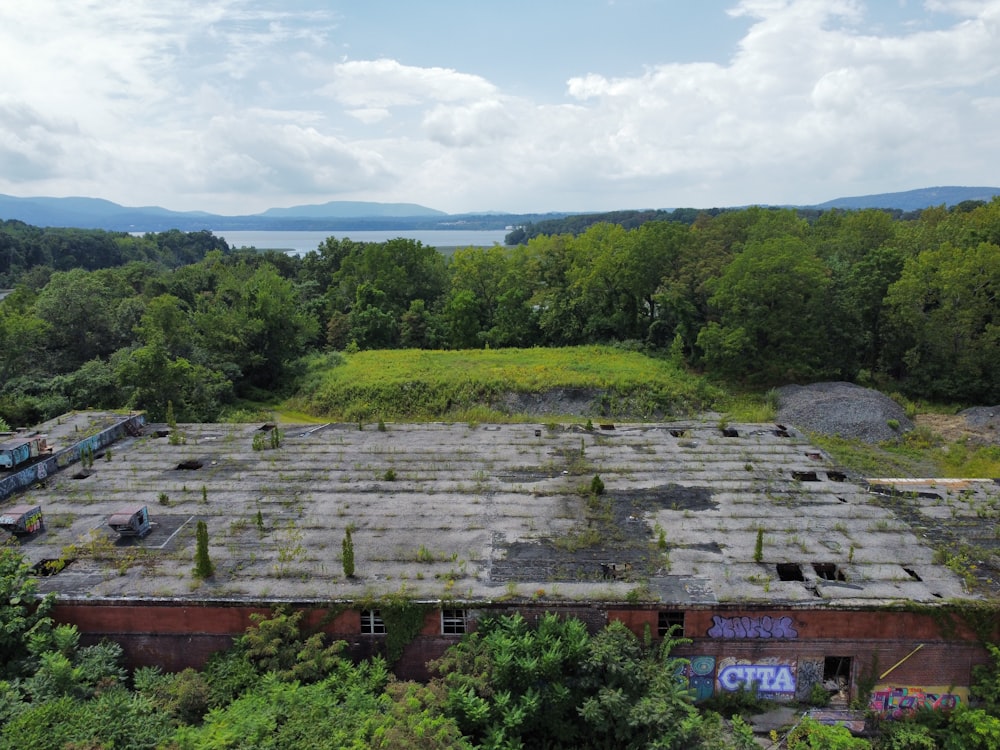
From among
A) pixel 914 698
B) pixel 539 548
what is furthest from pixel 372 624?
pixel 914 698

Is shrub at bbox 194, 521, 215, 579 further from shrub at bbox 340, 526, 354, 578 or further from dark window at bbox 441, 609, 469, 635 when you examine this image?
dark window at bbox 441, 609, 469, 635

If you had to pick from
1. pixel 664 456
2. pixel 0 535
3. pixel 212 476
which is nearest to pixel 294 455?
pixel 212 476

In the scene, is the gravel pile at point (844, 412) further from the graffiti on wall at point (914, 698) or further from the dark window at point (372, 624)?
the dark window at point (372, 624)

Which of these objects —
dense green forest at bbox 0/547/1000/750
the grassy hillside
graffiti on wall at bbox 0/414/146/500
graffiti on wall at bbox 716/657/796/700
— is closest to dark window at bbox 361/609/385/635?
dense green forest at bbox 0/547/1000/750

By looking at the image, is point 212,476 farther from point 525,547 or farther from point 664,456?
point 664,456

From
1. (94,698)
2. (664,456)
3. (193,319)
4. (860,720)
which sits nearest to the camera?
(94,698)

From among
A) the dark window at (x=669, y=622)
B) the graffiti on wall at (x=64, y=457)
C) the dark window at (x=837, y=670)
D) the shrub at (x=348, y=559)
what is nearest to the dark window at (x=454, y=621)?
the shrub at (x=348, y=559)
